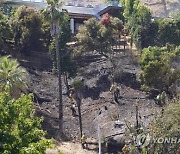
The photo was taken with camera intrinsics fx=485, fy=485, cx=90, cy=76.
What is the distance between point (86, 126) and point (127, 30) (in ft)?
52.4

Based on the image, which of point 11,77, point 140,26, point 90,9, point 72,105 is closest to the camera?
point 11,77

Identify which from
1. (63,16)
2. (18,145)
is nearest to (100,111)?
(63,16)

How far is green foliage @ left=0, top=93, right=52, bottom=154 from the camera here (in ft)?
53.9

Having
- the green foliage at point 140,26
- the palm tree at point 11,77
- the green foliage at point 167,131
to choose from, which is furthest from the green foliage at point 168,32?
the green foliage at point 167,131

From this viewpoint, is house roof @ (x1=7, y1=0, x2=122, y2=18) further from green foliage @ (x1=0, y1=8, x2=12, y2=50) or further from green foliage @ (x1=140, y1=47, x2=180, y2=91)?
green foliage @ (x1=140, y1=47, x2=180, y2=91)

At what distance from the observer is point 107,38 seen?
145ft

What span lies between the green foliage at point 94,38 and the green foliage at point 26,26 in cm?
458

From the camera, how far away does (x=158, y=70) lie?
3866 centimetres

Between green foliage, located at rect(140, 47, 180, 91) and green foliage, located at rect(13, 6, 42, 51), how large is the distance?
11.9 m

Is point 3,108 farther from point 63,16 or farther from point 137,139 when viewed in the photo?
point 63,16

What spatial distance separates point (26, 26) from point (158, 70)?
14214 millimetres

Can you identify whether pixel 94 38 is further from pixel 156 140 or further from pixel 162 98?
pixel 156 140

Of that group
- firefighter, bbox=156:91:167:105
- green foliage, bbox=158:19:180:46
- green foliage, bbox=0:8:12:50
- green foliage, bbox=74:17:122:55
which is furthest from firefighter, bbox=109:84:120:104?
green foliage, bbox=0:8:12:50

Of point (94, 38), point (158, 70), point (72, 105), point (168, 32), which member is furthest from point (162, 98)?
point (168, 32)
